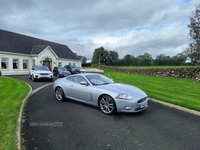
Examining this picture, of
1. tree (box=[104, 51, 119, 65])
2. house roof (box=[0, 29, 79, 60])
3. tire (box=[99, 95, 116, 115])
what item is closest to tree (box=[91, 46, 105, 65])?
tree (box=[104, 51, 119, 65])

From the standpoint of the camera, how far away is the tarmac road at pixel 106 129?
11.8ft

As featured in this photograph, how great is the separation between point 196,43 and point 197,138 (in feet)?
53.8

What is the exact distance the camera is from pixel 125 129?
4426mm

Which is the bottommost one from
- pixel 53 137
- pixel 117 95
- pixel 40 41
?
pixel 53 137

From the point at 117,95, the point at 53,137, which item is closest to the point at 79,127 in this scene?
the point at 53,137

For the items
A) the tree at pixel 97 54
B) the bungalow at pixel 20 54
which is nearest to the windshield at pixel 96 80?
the bungalow at pixel 20 54

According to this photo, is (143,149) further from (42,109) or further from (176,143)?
(42,109)

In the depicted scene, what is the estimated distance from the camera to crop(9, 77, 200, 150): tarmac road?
11.8 feet

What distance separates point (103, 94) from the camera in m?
5.82

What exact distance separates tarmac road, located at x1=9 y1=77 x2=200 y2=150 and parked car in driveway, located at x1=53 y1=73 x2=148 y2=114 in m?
0.33

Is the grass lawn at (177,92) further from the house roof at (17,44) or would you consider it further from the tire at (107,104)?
the house roof at (17,44)

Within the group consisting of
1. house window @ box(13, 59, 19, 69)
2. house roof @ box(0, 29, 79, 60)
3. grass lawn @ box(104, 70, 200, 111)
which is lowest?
grass lawn @ box(104, 70, 200, 111)

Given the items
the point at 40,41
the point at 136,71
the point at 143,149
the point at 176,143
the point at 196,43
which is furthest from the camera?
the point at 40,41

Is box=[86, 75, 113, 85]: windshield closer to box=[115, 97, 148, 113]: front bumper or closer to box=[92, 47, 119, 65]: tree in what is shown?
box=[115, 97, 148, 113]: front bumper
